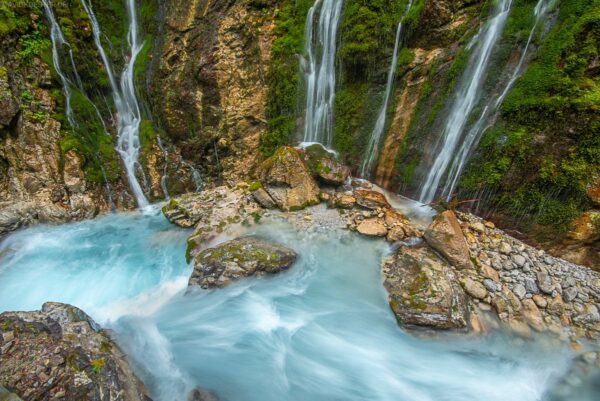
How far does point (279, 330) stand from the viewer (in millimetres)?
5621

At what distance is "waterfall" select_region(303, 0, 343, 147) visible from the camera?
9.42 m

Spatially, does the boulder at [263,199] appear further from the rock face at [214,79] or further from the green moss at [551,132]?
the green moss at [551,132]

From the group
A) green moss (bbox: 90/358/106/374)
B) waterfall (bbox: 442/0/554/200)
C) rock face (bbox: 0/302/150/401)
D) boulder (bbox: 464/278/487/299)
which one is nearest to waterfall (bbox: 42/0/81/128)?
rock face (bbox: 0/302/150/401)

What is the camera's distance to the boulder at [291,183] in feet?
27.9

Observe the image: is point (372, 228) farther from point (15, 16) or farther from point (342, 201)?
point (15, 16)

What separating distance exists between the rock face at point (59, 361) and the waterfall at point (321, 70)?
27.8 ft

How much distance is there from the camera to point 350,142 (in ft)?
31.8

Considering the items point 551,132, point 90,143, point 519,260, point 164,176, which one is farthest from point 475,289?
point 90,143

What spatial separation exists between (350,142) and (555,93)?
5.34m

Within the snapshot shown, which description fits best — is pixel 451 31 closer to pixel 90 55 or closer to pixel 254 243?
pixel 254 243

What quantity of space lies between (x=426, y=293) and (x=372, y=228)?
93.8 inches

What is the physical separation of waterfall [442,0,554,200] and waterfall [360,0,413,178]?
8.20 feet

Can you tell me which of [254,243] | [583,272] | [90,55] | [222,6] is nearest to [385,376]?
[254,243]

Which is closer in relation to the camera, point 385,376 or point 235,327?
point 385,376
